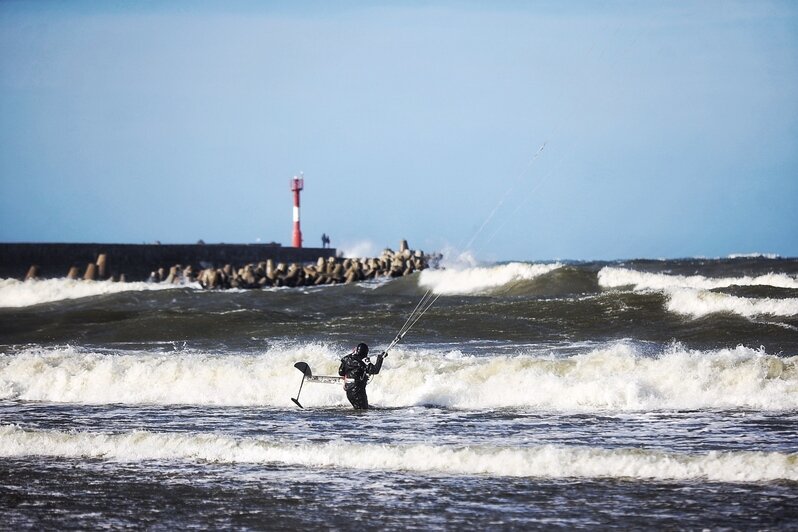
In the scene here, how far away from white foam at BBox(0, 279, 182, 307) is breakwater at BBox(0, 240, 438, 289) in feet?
11.5

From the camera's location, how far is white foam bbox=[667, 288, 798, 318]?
888 inches

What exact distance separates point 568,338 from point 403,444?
33.9ft

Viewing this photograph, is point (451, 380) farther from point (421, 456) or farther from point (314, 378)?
point (421, 456)

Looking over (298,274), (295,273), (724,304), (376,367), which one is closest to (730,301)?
(724,304)

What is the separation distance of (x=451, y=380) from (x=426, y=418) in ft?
7.62

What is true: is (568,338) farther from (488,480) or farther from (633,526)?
(633,526)

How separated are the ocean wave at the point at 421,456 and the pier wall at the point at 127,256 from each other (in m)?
32.6

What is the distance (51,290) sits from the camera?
36281 millimetres

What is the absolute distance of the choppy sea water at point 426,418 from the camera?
28.5 feet

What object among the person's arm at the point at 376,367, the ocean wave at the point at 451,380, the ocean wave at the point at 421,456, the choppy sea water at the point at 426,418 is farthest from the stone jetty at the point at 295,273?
the ocean wave at the point at 421,456

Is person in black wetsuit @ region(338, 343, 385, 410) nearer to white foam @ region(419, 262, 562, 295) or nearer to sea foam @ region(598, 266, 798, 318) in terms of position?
sea foam @ region(598, 266, 798, 318)

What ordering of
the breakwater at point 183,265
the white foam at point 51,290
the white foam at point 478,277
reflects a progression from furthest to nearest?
1. the breakwater at point 183,265
2. the white foam at point 51,290
3. the white foam at point 478,277

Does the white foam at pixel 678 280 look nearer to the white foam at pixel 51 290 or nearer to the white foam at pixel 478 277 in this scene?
the white foam at pixel 478 277

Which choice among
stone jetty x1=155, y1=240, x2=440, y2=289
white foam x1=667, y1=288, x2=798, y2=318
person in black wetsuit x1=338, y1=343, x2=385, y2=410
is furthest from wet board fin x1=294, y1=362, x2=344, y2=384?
stone jetty x1=155, y1=240, x2=440, y2=289
